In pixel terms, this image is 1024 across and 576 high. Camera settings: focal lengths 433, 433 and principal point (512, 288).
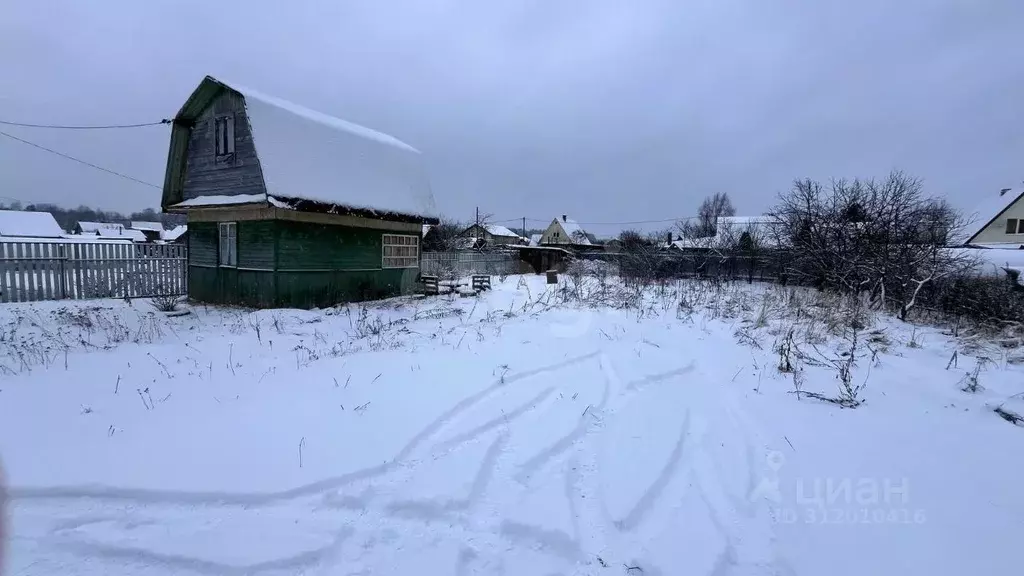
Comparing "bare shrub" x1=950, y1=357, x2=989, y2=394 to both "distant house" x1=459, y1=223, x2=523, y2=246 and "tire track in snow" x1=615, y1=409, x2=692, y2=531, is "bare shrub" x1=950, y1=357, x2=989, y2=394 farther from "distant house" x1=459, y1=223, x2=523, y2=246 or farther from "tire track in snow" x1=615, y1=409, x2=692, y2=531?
"distant house" x1=459, y1=223, x2=523, y2=246

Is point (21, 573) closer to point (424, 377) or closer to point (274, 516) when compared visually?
point (274, 516)

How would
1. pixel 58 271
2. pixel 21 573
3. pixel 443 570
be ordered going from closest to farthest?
1. pixel 21 573
2. pixel 443 570
3. pixel 58 271

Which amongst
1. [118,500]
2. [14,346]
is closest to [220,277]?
[14,346]

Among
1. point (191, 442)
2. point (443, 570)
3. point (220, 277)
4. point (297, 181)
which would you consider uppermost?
point (297, 181)

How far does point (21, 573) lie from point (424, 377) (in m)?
3.28

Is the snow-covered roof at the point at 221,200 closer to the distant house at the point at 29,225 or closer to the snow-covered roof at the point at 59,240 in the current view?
the snow-covered roof at the point at 59,240

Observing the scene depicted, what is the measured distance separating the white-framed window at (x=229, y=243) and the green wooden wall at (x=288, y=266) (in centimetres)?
17

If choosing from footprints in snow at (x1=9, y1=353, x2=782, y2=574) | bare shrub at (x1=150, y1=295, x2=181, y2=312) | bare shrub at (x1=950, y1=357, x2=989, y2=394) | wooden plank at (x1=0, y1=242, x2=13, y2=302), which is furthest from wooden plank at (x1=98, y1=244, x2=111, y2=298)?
bare shrub at (x1=950, y1=357, x2=989, y2=394)

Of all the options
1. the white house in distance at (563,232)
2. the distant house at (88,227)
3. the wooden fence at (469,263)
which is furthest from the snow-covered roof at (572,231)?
the distant house at (88,227)

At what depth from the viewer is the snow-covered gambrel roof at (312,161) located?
11344mm

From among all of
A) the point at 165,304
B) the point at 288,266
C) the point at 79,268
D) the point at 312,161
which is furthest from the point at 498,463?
the point at 79,268

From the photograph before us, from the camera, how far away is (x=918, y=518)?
111 inches

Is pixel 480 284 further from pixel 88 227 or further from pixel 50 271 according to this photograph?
pixel 88 227

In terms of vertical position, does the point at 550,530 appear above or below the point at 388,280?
below
